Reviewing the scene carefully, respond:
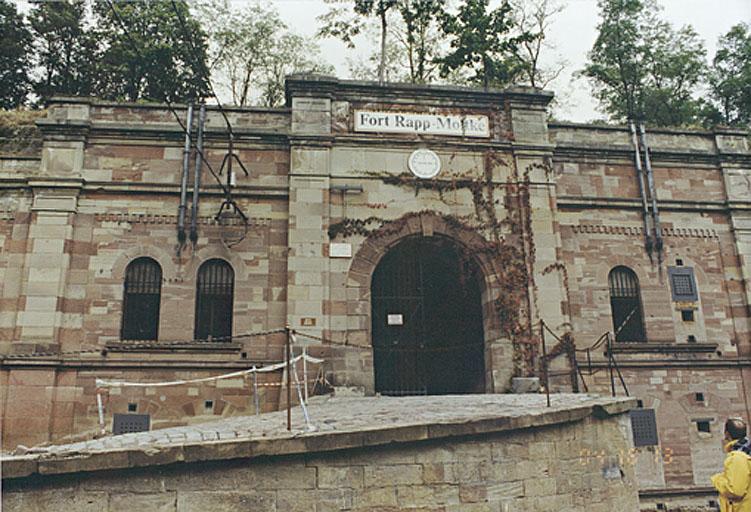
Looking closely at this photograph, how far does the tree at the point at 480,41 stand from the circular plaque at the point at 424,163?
11.5m

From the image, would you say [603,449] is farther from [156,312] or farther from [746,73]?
[746,73]

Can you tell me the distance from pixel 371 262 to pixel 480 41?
14993mm

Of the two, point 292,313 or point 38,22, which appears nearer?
point 292,313

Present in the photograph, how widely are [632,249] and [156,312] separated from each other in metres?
11.6

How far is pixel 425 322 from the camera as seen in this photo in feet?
53.7

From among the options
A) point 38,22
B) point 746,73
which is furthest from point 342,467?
point 746,73

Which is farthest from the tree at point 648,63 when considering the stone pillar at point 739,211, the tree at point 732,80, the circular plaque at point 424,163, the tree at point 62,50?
the tree at point 62,50

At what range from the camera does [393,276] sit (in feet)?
52.1

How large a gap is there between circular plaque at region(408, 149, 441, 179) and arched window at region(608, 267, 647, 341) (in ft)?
17.0

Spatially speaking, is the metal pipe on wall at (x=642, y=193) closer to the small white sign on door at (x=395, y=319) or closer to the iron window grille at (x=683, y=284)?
the iron window grille at (x=683, y=284)

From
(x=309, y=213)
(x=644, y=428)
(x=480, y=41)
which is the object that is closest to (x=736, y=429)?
(x=644, y=428)

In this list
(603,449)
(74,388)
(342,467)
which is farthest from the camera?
(74,388)

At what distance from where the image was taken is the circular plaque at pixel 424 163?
15.4 meters

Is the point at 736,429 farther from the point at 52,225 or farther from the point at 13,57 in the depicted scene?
the point at 13,57
